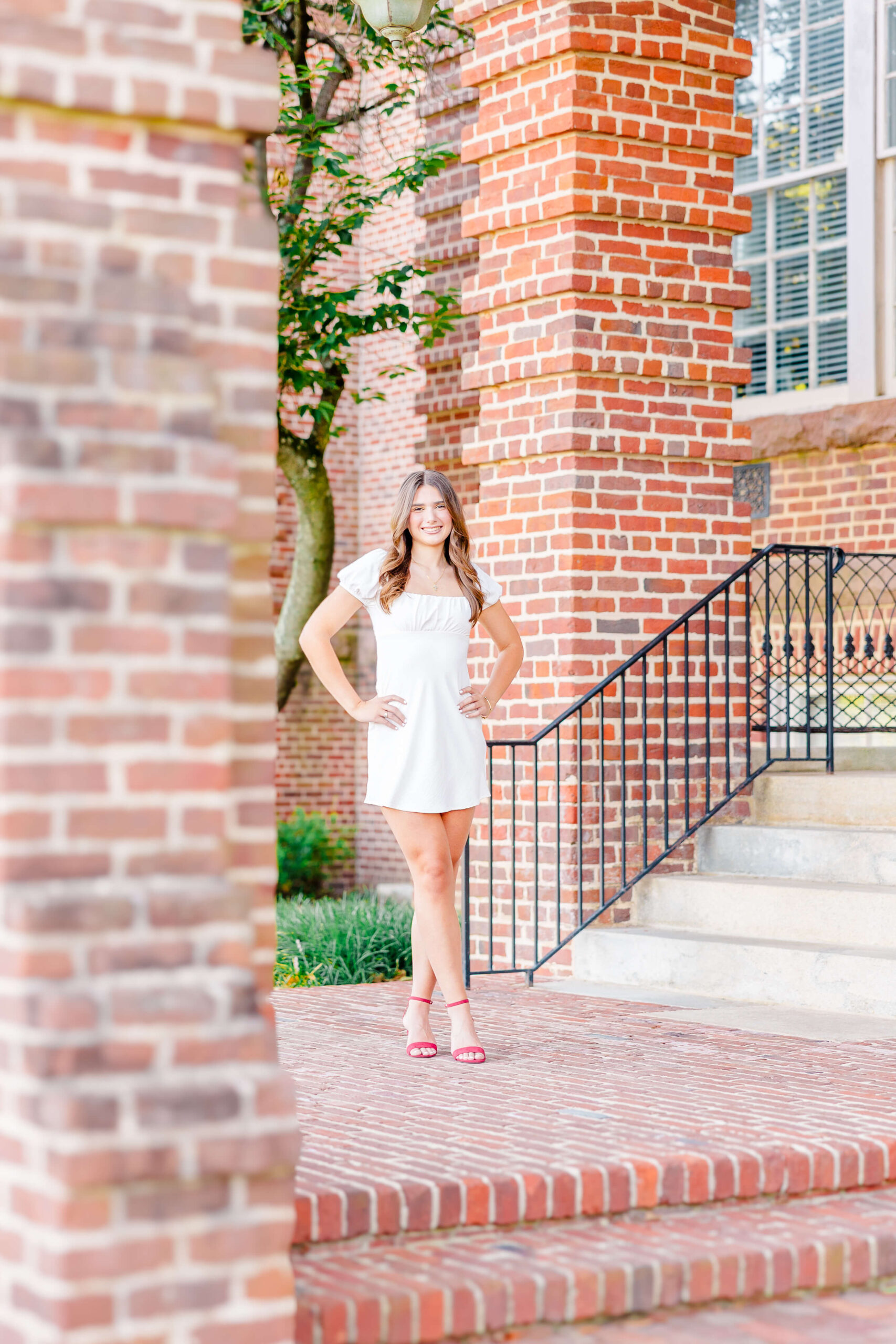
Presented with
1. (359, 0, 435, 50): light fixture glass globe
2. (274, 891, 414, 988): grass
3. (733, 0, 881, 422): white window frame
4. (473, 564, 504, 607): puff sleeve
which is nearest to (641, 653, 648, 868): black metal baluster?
(274, 891, 414, 988): grass

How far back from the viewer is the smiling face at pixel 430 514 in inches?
222

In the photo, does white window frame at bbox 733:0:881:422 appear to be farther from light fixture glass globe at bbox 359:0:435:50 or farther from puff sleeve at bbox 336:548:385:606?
puff sleeve at bbox 336:548:385:606

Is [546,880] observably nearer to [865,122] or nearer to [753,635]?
[753,635]

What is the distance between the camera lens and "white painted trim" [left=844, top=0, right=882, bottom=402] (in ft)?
34.3

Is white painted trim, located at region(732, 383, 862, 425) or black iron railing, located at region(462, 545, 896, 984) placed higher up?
white painted trim, located at region(732, 383, 862, 425)

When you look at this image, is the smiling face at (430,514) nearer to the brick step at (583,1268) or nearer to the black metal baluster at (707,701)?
the black metal baluster at (707,701)

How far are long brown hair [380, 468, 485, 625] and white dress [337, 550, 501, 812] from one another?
3 cm

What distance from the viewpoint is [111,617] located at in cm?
294

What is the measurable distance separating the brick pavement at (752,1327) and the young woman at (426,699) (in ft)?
6.21

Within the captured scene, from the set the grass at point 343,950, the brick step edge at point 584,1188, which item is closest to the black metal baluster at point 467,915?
the grass at point 343,950

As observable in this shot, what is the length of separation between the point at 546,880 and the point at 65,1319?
207 inches

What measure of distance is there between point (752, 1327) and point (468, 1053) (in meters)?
2.03

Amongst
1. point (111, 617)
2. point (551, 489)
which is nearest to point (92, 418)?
point (111, 617)

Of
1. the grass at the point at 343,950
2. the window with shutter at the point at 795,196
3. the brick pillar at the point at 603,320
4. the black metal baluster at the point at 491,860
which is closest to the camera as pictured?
the black metal baluster at the point at 491,860
